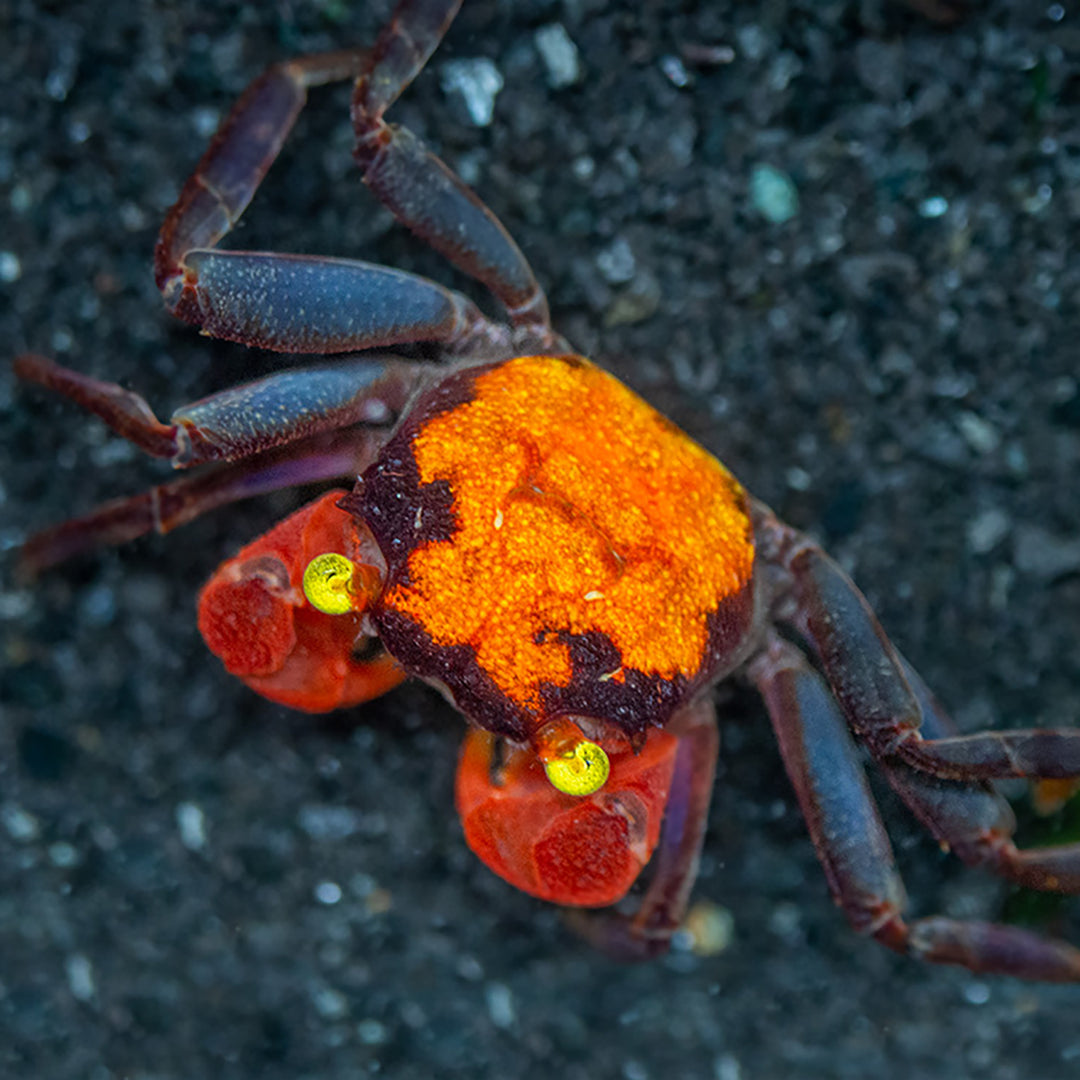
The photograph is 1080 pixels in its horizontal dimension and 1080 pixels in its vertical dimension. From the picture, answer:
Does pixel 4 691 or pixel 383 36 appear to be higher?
pixel 383 36

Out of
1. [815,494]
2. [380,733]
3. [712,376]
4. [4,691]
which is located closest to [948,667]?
[815,494]

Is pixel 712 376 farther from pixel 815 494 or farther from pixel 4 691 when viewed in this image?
pixel 4 691

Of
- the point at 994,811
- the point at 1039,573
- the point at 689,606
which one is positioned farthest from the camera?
the point at 1039,573

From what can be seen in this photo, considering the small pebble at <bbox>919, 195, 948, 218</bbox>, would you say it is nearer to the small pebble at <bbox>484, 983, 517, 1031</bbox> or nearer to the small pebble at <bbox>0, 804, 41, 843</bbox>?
the small pebble at <bbox>484, 983, 517, 1031</bbox>

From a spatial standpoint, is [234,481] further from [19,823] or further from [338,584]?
[19,823]

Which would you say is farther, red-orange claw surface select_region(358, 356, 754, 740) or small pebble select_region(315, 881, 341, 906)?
small pebble select_region(315, 881, 341, 906)

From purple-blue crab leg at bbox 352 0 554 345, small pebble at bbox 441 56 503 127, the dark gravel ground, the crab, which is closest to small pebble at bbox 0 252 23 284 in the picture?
the dark gravel ground

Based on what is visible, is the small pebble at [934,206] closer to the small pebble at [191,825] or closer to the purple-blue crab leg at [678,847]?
the purple-blue crab leg at [678,847]

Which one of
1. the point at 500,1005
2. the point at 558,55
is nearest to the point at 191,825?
the point at 500,1005
